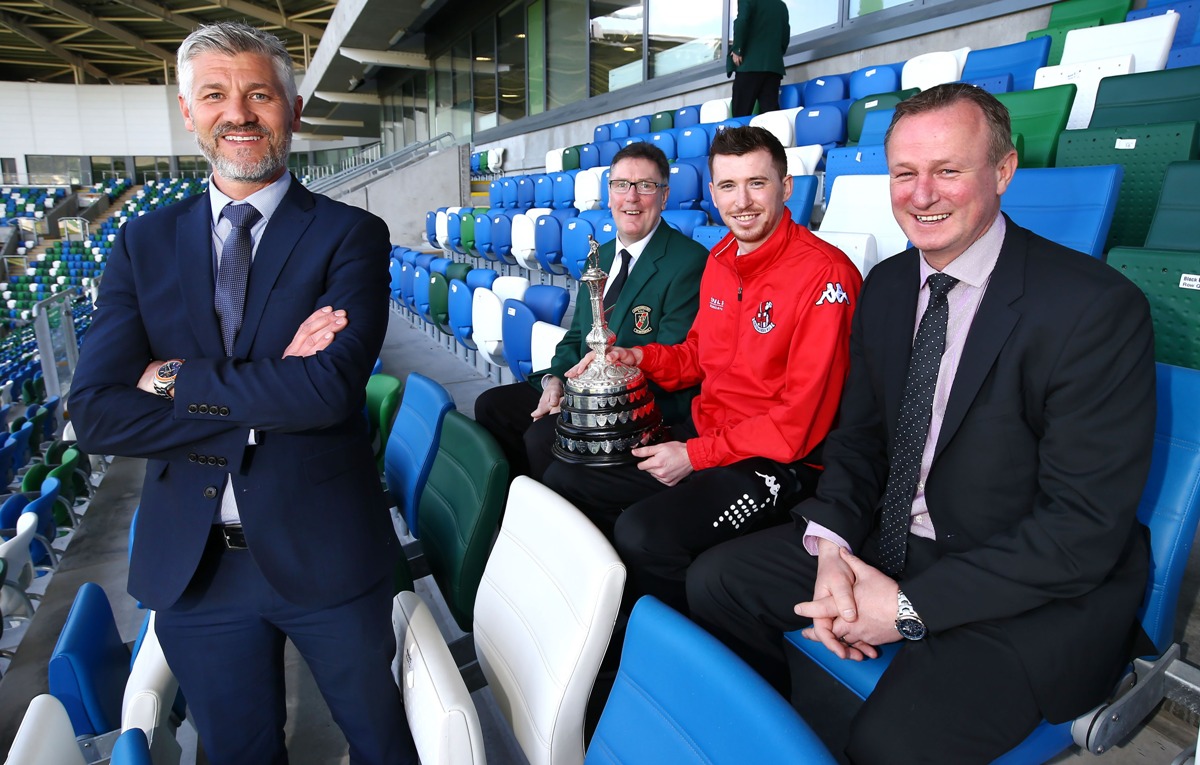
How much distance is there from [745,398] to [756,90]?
4.72m

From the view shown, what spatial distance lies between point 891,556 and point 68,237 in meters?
31.4

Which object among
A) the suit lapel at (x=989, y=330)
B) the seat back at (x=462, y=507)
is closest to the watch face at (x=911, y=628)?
the suit lapel at (x=989, y=330)

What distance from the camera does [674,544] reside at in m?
1.51

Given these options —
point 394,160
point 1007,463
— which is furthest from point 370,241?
point 394,160

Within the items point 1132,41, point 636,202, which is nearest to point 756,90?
point 1132,41

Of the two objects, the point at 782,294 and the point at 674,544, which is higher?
the point at 782,294

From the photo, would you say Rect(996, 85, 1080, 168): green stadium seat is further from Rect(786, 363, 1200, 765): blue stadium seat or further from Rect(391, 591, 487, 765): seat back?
Rect(391, 591, 487, 765): seat back

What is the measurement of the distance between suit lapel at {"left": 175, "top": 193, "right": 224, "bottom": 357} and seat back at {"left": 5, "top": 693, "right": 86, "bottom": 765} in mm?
Answer: 572

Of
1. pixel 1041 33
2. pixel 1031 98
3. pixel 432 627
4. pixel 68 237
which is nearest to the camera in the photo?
pixel 432 627

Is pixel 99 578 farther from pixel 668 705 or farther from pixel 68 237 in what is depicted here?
pixel 68 237

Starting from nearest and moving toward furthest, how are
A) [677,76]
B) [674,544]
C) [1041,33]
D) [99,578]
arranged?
[674,544], [99,578], [1041,33], [677,76]

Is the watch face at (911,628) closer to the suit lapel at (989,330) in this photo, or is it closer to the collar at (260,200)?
the suit lapel at (989,330)

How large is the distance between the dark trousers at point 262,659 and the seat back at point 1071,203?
2266 mm

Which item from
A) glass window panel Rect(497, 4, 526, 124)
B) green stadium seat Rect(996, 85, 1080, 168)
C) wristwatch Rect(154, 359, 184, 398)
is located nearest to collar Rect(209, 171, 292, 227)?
wristwatch Rect(154, 359, 184, 398)
